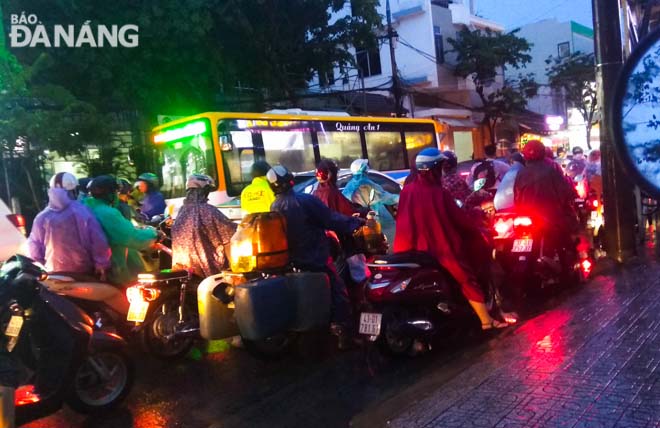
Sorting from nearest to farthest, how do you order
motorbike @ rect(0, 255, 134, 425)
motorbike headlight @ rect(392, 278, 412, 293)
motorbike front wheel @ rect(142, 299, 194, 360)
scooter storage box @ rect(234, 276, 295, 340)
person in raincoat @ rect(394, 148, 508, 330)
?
motorbike @ rect(0, 255, 134, 425)
scooter storage box @ rect(234, 276, 295, 340)
motorbike headlight @ rect(392, 278, 412, 293)
person in raincoat @ rect(394, 148, 508, 330)
motorbike front wheel @ rect(142, 299, 194, 360)

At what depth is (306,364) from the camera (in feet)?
17.9

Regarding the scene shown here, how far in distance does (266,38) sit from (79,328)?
13.5 m

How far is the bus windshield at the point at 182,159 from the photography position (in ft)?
39.0

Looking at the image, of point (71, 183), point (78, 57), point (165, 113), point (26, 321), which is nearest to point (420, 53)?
point (165, 113)

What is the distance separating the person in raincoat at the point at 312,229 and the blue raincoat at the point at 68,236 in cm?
163

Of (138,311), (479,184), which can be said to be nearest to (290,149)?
(479,184)

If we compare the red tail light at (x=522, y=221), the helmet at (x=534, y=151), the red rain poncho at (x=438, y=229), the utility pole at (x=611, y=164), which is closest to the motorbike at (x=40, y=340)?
the red rain poncho at (x=438, y=229)

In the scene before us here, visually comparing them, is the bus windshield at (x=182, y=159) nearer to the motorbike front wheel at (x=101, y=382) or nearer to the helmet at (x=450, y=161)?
the helmet at (x=450, y=161)

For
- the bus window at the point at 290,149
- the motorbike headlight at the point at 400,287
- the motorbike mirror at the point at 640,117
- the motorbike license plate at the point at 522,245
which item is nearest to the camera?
the motorbike mirror at the point at 640,117

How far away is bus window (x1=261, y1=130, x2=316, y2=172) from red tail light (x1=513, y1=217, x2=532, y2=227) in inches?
280

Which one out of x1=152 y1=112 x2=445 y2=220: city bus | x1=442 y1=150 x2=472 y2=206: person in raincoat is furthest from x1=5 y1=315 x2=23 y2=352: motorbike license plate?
x1=152 y1=112 x2=445 y2=220: city bus

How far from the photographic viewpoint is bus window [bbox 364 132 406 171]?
15.5 m

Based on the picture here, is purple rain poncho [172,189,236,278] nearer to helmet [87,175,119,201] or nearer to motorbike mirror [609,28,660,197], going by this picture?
helmet [87,175,119,201]

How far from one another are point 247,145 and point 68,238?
7.16m
